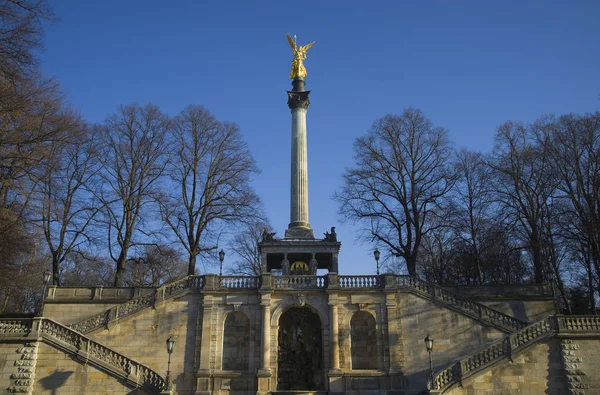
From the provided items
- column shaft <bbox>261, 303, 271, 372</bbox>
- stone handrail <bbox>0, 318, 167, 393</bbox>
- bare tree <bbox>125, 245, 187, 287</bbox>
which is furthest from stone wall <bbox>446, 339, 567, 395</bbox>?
bare tree <bbox>125, 245, 187, 287</bbox>

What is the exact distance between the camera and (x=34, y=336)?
24547 mm

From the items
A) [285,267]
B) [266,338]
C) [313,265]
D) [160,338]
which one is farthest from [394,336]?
[160,338]

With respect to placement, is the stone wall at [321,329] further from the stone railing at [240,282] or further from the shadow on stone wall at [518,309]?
the shadow on stone wall at [518,309]

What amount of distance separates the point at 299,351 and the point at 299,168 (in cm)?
1444

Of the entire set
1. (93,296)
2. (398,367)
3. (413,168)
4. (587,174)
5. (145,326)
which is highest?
(413,168)

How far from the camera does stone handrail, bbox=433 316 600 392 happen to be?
949 inches

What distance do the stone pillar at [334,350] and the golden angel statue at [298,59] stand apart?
67.7 ft

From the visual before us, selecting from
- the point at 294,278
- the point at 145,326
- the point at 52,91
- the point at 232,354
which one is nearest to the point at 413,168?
the point at 294,278

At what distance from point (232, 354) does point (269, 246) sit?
860cm

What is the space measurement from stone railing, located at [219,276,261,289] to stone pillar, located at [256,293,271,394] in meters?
1.05

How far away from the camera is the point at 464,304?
1111 inches

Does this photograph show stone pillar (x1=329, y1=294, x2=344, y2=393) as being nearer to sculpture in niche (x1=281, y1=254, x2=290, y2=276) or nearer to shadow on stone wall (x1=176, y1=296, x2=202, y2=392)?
sculpture in niche (x1=281, y1=254, x2=290, y2=276)

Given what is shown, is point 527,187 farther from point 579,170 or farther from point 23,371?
point 23,371

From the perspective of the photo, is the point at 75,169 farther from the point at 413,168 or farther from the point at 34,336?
the point at 413,168
